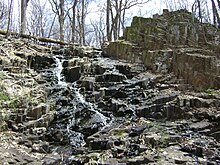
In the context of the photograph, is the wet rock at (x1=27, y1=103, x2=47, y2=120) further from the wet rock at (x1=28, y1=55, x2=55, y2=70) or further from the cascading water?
the wet rock at (x1=28, y1=55, x2=55, y2=70)

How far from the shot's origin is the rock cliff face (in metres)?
10.2

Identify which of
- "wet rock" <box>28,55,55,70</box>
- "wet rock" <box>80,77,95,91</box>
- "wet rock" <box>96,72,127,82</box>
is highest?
"wet rock" <box>28,55,55,70</box>

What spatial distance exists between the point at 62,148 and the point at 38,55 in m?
5.73

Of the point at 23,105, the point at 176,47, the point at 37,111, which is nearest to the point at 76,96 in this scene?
the point at 37,111

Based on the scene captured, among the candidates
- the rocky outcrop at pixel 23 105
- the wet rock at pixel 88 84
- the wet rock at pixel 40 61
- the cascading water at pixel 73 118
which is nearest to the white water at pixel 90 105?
the cascading water at pixel 73 118

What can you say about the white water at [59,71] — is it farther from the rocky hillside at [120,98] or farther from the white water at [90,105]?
the white water at [90,105]

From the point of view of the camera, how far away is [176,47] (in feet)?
39.7

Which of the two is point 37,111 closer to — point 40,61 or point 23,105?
point 23,105

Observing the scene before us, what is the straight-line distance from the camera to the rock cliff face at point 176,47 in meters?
10.2

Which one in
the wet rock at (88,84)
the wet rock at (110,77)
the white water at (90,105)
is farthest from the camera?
the wet rock at (110,77)

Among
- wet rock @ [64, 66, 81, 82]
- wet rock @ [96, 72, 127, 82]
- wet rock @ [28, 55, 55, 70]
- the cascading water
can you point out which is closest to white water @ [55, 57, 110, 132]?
the cascading water

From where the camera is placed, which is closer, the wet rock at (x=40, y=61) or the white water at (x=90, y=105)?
the white water at (x=90, y=105)

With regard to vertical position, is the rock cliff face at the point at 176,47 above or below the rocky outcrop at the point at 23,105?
above

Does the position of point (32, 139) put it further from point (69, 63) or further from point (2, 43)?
point (2, 43)
